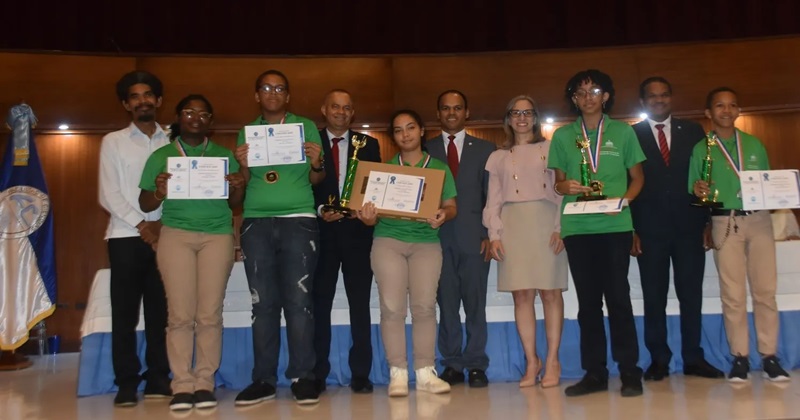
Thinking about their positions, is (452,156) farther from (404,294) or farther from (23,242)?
(23,242)

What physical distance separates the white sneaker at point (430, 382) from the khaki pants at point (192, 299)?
128 cm

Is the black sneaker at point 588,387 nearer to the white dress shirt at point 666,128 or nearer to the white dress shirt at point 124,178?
the white dress shirt at point 666,128

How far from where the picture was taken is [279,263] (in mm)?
4516

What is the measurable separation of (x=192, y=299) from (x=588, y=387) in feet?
8.09

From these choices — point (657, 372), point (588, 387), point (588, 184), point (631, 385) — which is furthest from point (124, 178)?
point (657, 372)

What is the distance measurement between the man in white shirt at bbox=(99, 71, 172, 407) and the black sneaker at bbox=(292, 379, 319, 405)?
3.06 feet

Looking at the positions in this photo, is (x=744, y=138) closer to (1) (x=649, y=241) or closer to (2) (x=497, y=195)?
(1) (x=649, y=241)

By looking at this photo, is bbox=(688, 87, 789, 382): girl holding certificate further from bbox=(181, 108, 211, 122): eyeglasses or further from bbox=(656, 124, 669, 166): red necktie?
bbox=(181, 108, 211, 122): eyeglasses

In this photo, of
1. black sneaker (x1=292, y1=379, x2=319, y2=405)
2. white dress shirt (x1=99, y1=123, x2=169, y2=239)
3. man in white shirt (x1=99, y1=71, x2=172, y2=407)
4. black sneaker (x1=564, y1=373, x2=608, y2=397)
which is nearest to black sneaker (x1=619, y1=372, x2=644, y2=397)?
black sneaker (x1=564, y1=373, x2=608, y2=397)

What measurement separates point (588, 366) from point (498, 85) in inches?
217

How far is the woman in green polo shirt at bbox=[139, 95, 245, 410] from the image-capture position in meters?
4.36

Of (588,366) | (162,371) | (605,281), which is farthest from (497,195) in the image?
(162,371)

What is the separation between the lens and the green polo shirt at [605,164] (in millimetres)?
4352

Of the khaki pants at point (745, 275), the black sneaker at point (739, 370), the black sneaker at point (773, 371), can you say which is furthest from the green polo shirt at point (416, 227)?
the black sneaker at point (773, 371)
